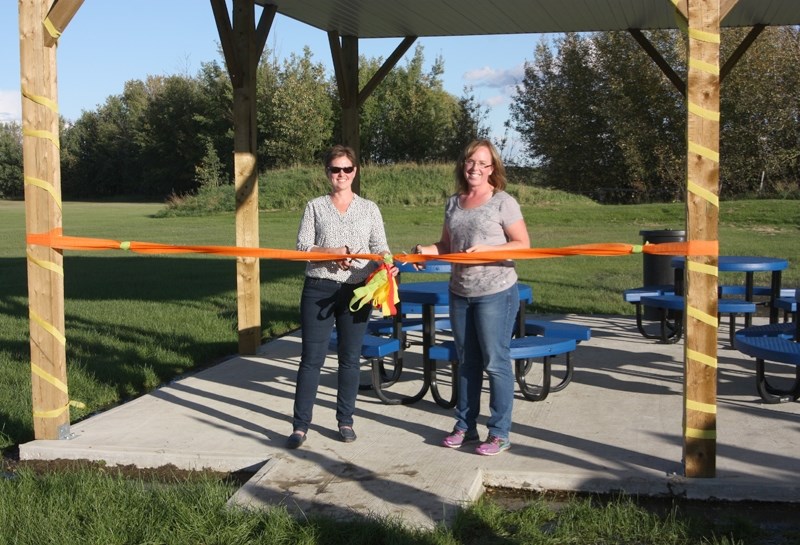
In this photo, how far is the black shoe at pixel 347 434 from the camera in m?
5.61

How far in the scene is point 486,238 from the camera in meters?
5.14

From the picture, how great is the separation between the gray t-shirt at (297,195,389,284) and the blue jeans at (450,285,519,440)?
22.2 inches

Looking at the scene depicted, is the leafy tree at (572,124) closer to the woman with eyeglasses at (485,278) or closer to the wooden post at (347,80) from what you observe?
the wooden post at (347,80)

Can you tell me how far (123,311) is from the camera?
40.4 ft

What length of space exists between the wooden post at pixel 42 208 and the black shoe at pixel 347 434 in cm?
169

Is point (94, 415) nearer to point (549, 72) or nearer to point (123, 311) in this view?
point (123, 311)

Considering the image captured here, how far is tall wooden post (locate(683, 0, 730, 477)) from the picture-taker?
182 inches

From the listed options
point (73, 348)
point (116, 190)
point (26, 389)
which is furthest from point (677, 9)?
point (116, 190)

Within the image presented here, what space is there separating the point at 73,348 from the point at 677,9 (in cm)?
680

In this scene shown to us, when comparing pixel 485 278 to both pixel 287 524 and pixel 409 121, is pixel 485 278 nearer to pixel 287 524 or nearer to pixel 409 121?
pixel 287 524

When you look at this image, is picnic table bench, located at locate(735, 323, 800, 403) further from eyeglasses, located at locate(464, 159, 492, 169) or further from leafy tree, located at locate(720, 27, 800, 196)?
leafy tree, located at locate(720, 27, 800, 196)

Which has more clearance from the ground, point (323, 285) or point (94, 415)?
point (323, 285)

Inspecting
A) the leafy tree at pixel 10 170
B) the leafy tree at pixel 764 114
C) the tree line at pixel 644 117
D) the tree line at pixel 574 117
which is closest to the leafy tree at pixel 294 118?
the tree line at pixel 574 117

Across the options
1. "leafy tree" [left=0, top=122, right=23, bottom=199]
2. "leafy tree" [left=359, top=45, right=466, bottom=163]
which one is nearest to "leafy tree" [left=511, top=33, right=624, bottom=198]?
"leafy tree" [left=359, top=45, right=466, bottom=163]
